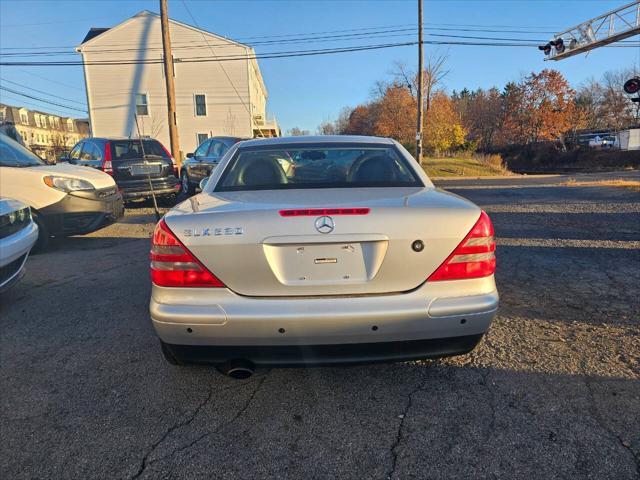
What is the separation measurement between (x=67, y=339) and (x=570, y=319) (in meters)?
4.15

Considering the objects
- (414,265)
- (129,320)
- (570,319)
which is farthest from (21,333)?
(570,319)

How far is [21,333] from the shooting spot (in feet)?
12.0

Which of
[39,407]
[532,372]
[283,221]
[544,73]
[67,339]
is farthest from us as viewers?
[544,73]

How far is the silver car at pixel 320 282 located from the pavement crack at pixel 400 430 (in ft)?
1.21

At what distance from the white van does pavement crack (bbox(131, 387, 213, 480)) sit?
5.14 meters

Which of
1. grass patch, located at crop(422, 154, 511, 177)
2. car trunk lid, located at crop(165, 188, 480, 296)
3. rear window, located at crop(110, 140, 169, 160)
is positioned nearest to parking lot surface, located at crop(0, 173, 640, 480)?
car trunk lid, located at crop(165, 188, 480, 296)

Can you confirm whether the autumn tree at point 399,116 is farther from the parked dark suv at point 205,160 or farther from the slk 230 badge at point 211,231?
the slk 230 badge at point 211,231

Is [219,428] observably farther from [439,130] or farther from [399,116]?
[399,116]

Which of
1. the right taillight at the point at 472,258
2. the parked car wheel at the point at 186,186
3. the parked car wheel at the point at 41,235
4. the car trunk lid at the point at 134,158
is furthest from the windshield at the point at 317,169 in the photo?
the parked car wheel at the point at 186,186

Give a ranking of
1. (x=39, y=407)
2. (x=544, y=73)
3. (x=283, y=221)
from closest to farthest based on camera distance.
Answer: (x=283, y=221) → (x=39, y=407) → (x=544, y=73)

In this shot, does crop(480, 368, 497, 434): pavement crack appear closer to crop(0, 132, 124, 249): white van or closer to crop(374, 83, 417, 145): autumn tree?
crop(0, 132, 124, 249): white van

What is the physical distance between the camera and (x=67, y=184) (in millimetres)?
6566

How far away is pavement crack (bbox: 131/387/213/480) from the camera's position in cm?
206

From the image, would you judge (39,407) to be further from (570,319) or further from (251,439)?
(570,319)
